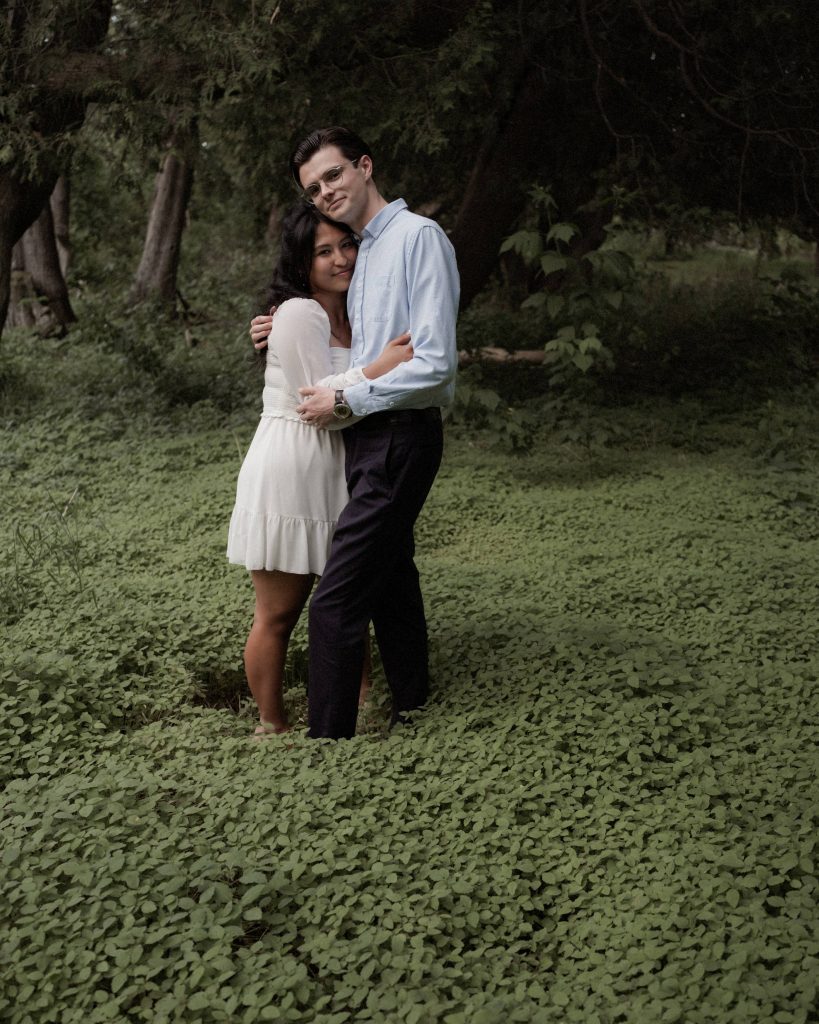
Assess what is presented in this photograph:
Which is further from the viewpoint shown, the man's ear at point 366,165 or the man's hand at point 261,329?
the man's hand at point 261,329

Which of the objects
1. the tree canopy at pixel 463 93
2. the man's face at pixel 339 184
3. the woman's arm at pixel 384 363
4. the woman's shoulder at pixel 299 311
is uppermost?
the tree canopy at pixel 463 93

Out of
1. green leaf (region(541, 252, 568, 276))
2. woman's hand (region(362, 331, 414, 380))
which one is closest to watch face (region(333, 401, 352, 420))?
woman's hand (region(362, 331, 414, 380))

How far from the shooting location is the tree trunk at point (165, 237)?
15000 mm

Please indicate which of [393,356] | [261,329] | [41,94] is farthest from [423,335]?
[41,94]

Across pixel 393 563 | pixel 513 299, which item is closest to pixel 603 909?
pixel 393 563

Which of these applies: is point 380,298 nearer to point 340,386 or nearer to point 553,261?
point 340,386

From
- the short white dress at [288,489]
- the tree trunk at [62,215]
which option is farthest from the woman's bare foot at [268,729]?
the tree trunk at [62,215]

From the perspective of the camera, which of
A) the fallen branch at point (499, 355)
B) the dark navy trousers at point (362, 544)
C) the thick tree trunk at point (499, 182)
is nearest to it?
the dark navy trousers at point (362, 544)

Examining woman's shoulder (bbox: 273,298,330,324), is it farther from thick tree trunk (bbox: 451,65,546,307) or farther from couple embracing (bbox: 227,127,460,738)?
thick tree trunk (bbox: 451,65,546,307)

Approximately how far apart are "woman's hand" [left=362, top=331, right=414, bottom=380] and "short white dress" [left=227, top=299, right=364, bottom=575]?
0.96 ft

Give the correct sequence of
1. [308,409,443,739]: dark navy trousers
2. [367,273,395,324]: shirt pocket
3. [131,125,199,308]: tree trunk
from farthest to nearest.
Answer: [131,125,199,308]: tree trunk → [308,409,443,739]: dark navy trousers → [367,273,395,324]: shirt pocket

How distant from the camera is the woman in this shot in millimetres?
3721

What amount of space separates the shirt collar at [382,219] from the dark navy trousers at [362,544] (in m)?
0.64

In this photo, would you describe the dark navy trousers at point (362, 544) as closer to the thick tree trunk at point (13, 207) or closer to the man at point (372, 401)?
the man at point (372, 401)
